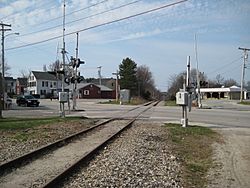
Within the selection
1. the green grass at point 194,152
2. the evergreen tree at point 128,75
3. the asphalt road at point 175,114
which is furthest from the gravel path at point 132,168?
the evergreen tree at point 128,75

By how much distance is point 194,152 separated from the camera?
11273 mm

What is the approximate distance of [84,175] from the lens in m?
7.77

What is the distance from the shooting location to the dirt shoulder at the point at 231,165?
7.53 m

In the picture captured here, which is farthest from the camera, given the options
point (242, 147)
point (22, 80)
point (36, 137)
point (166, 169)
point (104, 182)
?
point (22, 80)

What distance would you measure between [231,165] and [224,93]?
391ft

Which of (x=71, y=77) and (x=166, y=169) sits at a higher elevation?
(x=71, y=77)

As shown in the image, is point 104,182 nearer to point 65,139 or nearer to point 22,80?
point 65,139

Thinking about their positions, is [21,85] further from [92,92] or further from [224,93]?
[224,93]

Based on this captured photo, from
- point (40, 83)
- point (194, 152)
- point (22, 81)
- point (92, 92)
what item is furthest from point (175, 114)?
point (22, 81)

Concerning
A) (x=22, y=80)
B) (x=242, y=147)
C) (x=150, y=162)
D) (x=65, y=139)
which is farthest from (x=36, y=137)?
(x=22, y=80)

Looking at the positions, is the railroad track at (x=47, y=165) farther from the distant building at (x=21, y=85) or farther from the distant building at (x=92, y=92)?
the distant building at (x=21, y=85)

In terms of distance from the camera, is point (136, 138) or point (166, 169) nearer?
point (166, 169)

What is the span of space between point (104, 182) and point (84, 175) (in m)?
0.81

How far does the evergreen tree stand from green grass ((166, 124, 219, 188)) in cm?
8008
